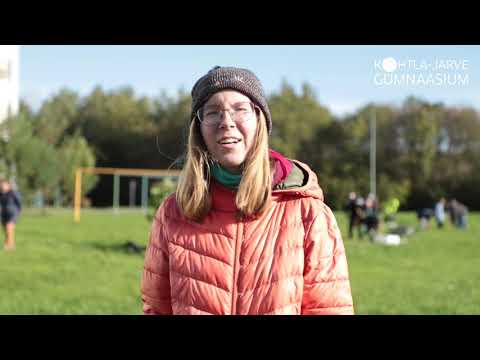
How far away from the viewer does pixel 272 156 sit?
179cm

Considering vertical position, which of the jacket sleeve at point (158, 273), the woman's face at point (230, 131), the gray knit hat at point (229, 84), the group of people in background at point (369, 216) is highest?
the gray knit hat at point (229, 84)

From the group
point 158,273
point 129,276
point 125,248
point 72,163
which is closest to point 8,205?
point 125,248

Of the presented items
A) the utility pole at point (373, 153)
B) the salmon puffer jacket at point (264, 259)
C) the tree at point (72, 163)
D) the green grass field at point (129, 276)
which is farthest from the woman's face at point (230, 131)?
the utility pole at point (373, 153)

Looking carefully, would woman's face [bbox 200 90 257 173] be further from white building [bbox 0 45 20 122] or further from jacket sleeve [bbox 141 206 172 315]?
white building [bbox 0 45 20 122]

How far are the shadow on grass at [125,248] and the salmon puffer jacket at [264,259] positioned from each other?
10.2 metres

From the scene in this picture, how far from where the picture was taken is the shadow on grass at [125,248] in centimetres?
1212

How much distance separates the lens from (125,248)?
41.5ft

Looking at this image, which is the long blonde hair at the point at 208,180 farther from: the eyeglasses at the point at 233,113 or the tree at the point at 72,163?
the tree at the point at 72,163

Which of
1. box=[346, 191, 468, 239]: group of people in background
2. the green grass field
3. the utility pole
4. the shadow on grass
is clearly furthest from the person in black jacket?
the utility pole

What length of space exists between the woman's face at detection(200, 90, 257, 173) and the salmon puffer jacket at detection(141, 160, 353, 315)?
4.6 inches

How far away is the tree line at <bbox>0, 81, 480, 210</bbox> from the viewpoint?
1160 inches

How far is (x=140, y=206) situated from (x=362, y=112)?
14.1 metres

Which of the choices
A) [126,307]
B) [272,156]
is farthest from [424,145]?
[272,156]

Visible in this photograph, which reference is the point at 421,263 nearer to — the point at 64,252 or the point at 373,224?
the point at 373,224
